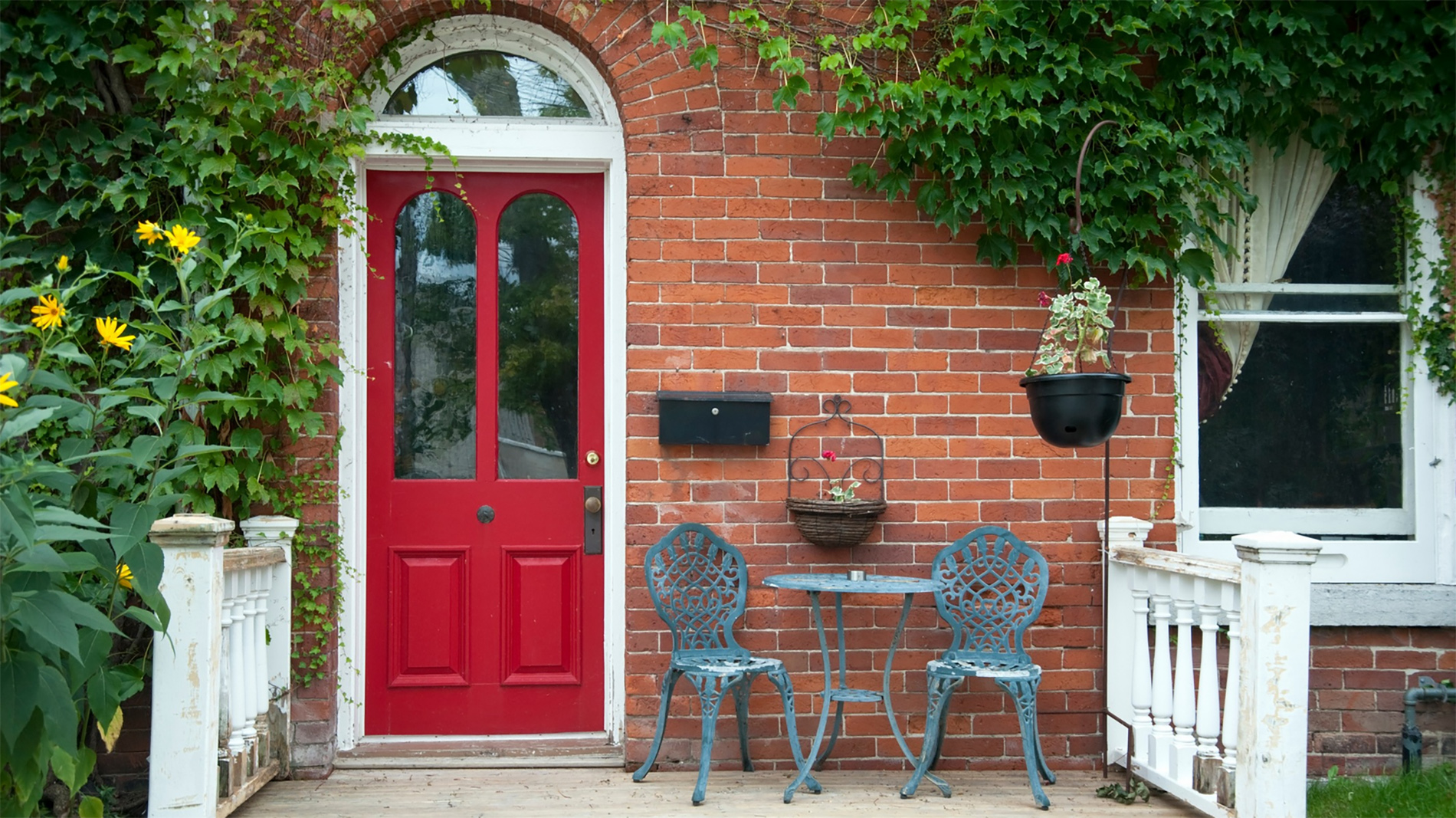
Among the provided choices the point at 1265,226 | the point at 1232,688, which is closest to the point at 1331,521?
the point at 1265,226

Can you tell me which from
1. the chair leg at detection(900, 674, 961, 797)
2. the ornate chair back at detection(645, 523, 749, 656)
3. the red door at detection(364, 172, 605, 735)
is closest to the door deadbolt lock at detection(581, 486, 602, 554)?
the red door at detection(364, 172, 605, 735)

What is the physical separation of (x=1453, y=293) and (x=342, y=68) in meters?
4.35

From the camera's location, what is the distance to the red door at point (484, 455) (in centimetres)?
426

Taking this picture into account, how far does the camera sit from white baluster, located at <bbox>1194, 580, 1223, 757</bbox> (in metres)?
3.49

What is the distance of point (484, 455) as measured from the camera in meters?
4.31

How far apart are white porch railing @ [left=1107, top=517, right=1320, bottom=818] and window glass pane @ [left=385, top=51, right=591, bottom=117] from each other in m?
2.81

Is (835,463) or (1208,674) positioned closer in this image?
(1208,674)

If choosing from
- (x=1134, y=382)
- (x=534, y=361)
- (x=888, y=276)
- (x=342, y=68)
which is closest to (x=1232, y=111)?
(x=1134, y=382)

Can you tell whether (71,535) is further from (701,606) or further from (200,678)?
(701,606)

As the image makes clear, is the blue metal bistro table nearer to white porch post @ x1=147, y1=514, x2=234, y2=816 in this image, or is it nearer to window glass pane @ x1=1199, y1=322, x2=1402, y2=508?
window glass pane @ x1=1199, y1=322, x2=1402, y2=508

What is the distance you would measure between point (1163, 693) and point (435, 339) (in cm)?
300

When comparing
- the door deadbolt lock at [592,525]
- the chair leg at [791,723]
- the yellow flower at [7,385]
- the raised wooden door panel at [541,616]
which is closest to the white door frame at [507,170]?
the door deadbolt lock at [592,525]

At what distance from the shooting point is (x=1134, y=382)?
13.9 ft

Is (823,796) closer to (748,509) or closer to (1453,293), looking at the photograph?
(748,509)
